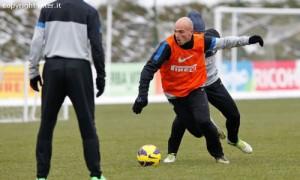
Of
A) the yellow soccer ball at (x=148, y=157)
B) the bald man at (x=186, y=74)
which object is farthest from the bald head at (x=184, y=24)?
the yellow soccer ball at (x=148, y=157)

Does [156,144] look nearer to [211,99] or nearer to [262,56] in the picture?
[211,99]

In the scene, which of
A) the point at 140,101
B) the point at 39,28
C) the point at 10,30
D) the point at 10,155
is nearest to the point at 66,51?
the point at 39,28

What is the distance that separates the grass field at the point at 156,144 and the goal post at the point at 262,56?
8104mm

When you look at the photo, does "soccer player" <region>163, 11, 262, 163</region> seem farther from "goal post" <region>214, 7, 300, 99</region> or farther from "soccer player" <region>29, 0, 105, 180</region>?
"goal post" <region>214, 7, 300, 99</region>

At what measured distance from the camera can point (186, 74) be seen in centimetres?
1085

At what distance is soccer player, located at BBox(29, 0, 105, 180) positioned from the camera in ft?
27.9

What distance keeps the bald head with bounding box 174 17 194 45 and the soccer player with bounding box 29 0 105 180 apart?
2.09 metres

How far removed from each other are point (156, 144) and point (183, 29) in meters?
4.24

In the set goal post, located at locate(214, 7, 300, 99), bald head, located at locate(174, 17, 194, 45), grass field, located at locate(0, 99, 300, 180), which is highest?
bald head, located at locate(174, 17, 194, 45)

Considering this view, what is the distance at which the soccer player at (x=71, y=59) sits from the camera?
8.51 m

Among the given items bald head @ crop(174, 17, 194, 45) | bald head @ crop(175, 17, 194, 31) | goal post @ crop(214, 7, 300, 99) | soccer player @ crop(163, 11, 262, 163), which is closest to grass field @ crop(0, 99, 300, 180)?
soccer player @ crop(163, 11, 262, 163)

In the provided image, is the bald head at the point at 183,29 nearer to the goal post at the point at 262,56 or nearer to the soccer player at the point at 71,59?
the soccer player at the point at 71,59

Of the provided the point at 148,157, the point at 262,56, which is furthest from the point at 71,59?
the point at 262,56

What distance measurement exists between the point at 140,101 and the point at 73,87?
→ 205cm
